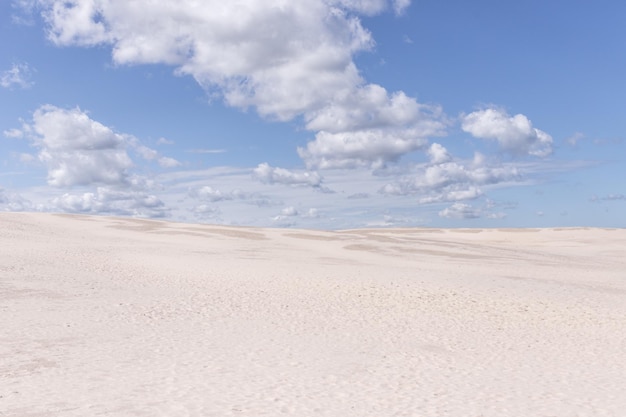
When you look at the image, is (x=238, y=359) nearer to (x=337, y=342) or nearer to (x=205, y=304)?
(x=337, y=342)

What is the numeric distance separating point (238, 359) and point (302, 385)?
2.25m

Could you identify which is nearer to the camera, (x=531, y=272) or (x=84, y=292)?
(x=84, y=292)

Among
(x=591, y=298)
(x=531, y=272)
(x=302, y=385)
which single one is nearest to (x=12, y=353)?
(x=302, y=385)

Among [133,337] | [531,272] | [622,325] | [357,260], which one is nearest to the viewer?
[133,337]

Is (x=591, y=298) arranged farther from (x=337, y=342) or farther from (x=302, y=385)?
(x=302, y=385)

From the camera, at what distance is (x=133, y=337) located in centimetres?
1421

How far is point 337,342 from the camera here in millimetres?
14719

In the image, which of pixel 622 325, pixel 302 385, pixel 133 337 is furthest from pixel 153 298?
pixel 622 325

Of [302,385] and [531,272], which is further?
[531,272]

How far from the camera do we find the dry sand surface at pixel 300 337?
985 centimetres

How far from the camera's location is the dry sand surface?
9.85m

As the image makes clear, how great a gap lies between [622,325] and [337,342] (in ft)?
29.7

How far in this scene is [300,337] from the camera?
49.3 feet

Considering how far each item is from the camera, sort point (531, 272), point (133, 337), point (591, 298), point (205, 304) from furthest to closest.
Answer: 1. point (531, 272)
2. point (591, 298)
3. point (205, 304)
4. point (133, 337)
